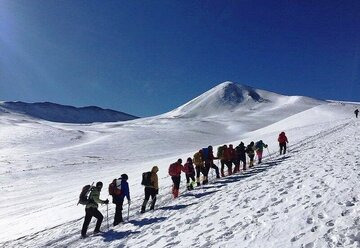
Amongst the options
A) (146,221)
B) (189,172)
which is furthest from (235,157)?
(146,221)

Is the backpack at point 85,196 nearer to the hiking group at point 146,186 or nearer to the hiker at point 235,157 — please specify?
the hiking group at point 146,186

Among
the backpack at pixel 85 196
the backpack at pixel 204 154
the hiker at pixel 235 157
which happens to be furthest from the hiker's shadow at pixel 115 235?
the hiker at pixel 235 157

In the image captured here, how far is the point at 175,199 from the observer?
1769cm

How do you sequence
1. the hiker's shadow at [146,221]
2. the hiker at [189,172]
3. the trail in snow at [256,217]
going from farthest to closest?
the hiker at [189,172]
the hiker's shadow at [146,221]
the trail in snow at [256,217]

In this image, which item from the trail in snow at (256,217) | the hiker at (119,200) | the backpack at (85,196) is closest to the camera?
the trail in snow at (256,217)

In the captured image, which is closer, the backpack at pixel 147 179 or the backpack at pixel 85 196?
the backpack at pixel 85 196

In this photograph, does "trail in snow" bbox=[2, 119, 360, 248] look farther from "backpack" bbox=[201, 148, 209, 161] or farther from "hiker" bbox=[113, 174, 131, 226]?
"backpack" bbox=[201, 148, 209, 161]

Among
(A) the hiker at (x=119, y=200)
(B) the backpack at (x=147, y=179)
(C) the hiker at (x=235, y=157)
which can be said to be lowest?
(A) the hiker at (x=119, y=200)

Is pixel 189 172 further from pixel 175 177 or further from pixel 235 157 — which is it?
pixel 235 157

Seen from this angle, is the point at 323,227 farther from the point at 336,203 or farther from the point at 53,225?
the point at 53,225

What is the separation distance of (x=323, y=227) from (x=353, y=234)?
857mm

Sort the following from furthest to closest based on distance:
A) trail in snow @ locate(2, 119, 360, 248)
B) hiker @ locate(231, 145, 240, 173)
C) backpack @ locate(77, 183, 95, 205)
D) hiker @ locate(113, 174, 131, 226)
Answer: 1. hiker @ locate(231, 145, 240, 173)
2. hiker @ locate(113, 174, 131, 226)
3. backpack @ locate(77, 183, 95, 205)
4. trail in snow @ locate(2, 119, 360, 248)

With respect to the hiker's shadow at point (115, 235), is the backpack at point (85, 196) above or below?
above

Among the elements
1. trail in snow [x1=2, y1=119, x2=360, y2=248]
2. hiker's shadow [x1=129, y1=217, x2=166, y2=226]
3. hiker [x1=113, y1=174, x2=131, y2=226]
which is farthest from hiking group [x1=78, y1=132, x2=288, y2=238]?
hiker's shadow [x1=129, y1=217, x2=166, y2=226]
